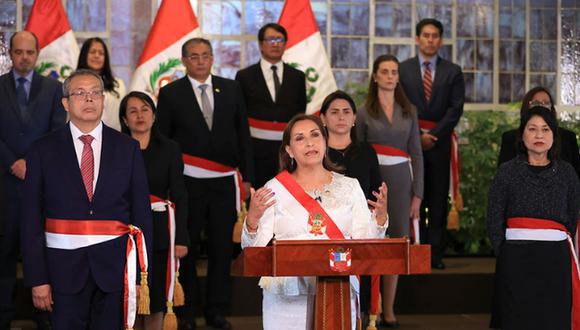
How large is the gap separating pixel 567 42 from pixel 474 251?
302cm

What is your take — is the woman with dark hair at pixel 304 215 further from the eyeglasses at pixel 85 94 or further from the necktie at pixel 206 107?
the necktie at pixel 206 107

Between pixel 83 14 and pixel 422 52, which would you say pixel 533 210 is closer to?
pixel 422 52

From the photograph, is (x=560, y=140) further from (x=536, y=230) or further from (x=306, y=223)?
(x=306, y=223)

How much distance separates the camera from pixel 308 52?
9.50m

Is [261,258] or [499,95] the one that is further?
[499,95]

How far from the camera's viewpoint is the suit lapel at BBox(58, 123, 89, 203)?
5.08 metres

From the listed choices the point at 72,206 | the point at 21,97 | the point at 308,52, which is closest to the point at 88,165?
the point at 72,206

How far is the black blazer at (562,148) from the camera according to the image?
23.8 feet

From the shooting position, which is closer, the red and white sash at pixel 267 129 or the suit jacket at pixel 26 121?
the suit jacket at pixel 26 121

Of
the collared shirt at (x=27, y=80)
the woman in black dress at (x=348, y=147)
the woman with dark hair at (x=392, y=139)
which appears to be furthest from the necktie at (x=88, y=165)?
the woman with dark hair at (x=392, y=139)

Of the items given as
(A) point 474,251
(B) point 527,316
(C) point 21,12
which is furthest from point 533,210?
(C) point 21,12

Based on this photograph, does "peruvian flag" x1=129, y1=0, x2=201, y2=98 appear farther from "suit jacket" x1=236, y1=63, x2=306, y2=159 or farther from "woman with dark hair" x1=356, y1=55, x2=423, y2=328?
"woman with dark hair" x1=356, y1=55, x2=423, y2=328

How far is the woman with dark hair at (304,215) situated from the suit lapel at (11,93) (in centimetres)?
271

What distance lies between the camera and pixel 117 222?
512 cm
